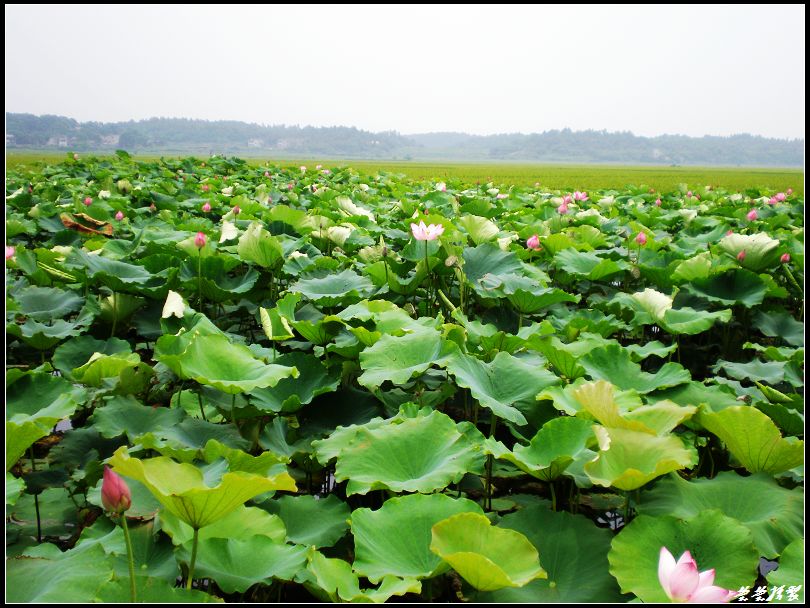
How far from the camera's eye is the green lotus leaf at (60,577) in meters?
1.04

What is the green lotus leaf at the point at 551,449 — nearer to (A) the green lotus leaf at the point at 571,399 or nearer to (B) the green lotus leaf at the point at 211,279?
(A) the green lotus leaf at the point at 571,399

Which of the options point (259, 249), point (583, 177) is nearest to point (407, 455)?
point (259, 249)

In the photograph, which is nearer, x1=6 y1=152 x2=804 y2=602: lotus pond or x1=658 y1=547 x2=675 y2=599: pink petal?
x1=658 y1=547 x2=675 y2=599: pink petal

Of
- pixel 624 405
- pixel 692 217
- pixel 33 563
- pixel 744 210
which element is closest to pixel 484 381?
pixel 624 405

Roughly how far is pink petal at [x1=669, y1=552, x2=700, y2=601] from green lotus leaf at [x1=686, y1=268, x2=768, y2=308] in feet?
7.10

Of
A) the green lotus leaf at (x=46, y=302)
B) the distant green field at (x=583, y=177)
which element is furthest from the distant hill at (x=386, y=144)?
the green lotus leaf at (x=46, y=302)

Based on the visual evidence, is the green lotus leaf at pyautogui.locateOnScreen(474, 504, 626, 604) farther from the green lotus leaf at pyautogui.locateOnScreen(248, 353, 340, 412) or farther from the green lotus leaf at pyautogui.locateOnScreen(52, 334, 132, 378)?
the green lotus leaf at pyautogui.locateOnScreen(52, 334, 132, 378)

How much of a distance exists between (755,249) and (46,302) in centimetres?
349

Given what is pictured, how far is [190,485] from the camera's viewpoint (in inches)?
39.6

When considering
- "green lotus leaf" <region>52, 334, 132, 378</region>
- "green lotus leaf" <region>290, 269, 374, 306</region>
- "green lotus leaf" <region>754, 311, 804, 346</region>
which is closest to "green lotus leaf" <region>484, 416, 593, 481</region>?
"green lotus leaf" <region>290, 269, 374, 306</region>

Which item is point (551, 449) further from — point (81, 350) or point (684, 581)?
point (81, 350)

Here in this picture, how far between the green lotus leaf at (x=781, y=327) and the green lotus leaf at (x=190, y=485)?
2564 mm

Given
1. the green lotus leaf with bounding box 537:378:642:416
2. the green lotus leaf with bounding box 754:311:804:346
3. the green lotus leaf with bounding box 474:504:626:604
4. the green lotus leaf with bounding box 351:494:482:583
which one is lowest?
the green lotus leaf with bounding box 474:504:626:604

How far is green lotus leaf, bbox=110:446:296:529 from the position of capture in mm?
958
